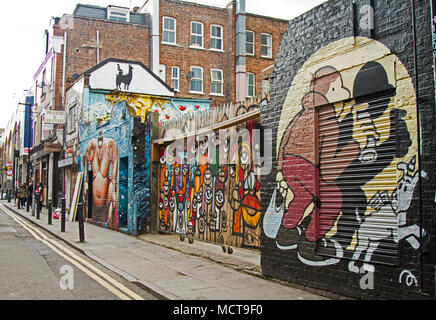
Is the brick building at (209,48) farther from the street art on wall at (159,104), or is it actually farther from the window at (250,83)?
the street art on wall at (159,104)

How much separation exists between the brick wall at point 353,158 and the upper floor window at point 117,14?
27.3m

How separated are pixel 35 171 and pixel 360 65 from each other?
39287mm

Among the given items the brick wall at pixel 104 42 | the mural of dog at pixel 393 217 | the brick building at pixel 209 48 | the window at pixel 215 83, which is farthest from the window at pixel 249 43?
the mural of dog at pixel 393 217

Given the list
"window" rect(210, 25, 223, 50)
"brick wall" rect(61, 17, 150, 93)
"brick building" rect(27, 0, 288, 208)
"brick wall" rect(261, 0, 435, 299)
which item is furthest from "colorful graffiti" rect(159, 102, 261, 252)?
"window" rect(210, 25, 223, 50)

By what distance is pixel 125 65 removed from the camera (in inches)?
964

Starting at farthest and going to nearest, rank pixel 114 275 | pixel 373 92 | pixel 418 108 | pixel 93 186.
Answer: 1. pixel 93 186
2. pixel 114 275
3. pixel 373 92
4. pixel 418 108

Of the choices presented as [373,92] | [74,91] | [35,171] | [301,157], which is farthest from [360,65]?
[35,171]

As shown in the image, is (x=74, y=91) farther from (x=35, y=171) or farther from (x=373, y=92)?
(x=373, y=92)

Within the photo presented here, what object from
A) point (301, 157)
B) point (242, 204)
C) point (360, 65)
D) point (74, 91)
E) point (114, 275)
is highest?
point (74, 91)

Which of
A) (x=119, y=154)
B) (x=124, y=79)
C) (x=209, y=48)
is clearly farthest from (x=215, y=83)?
(x=119, y=154)

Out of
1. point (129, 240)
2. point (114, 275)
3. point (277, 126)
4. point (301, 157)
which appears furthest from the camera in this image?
point (129, 240)

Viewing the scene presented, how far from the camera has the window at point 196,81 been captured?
33125 mm

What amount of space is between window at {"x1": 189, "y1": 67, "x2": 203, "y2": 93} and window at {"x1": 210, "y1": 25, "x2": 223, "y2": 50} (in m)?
2.23

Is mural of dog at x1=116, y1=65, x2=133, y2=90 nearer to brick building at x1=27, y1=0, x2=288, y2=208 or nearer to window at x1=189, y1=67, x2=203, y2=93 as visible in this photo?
brick building at x1=27, y1=0, x2=288, y2=208
